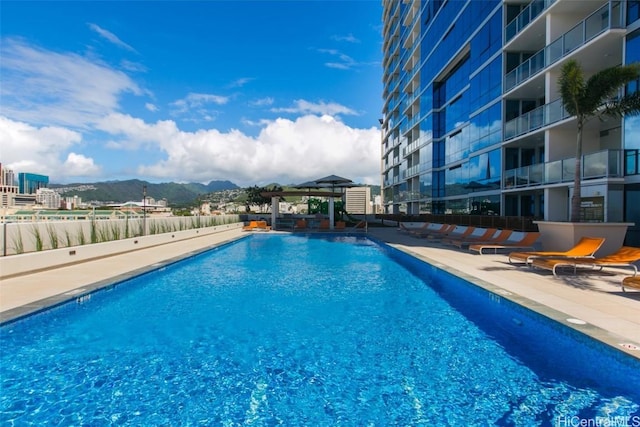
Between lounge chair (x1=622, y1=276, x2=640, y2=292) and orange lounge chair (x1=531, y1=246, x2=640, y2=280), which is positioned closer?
lounge chair (x1=622, y1=276, x2=640, y2=292)

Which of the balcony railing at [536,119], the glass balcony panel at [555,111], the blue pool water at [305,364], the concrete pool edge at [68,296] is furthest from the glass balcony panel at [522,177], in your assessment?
the concrete pool edge at [68,296]

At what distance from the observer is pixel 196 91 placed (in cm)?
2477

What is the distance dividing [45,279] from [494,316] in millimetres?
9380

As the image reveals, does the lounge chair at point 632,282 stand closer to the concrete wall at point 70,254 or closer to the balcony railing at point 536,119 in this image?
the balcony railing at point 536,119

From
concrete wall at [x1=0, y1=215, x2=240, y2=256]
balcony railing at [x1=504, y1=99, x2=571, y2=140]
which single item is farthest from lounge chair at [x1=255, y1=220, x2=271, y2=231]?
balcony railing at [x1=504, y1=99, x2=571, y2=140]

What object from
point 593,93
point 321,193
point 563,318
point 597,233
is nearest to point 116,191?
point 321,193

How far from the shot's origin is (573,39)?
14023 millimetres

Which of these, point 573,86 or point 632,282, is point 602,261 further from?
point 573,86

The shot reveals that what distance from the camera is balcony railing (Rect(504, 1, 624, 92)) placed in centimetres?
1176

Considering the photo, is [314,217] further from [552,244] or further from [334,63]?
[552,244]

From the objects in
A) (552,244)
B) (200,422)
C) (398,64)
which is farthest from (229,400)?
(398,64)

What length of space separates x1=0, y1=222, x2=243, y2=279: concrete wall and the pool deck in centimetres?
28

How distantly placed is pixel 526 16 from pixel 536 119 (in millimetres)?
5301

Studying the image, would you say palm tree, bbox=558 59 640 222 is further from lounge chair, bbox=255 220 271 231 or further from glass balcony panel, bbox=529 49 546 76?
lounge chair, bbox=255 220 271 231
